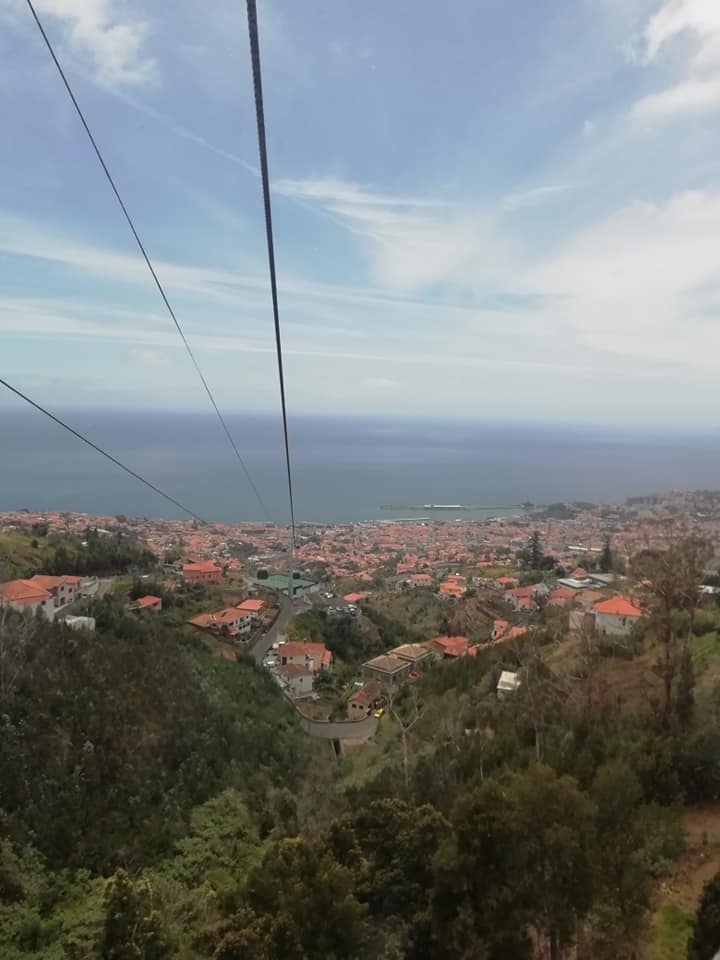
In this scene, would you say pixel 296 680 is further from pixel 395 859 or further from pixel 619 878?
pixel 619 878

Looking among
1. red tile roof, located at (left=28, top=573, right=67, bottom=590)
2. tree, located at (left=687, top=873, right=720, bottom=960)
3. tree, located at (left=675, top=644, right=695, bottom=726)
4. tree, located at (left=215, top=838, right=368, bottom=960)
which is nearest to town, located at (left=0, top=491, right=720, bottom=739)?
red tile roof, located at (left=28, top=573, right=67, bottom=590)

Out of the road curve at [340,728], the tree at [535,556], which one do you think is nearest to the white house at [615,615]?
the road curve at [340,728]

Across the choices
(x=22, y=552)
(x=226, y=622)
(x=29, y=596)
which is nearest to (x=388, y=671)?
(x=226, y=622)

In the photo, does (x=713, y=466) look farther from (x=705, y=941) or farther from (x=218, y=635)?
(x=705, y=941)

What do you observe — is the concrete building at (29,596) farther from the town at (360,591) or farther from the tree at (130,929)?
the tree at (130,929)

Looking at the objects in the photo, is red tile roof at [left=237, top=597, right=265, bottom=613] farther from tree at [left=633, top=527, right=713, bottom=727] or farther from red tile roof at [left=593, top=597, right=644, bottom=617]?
tree at [left=633, top=527, right=713, bottom=727]
